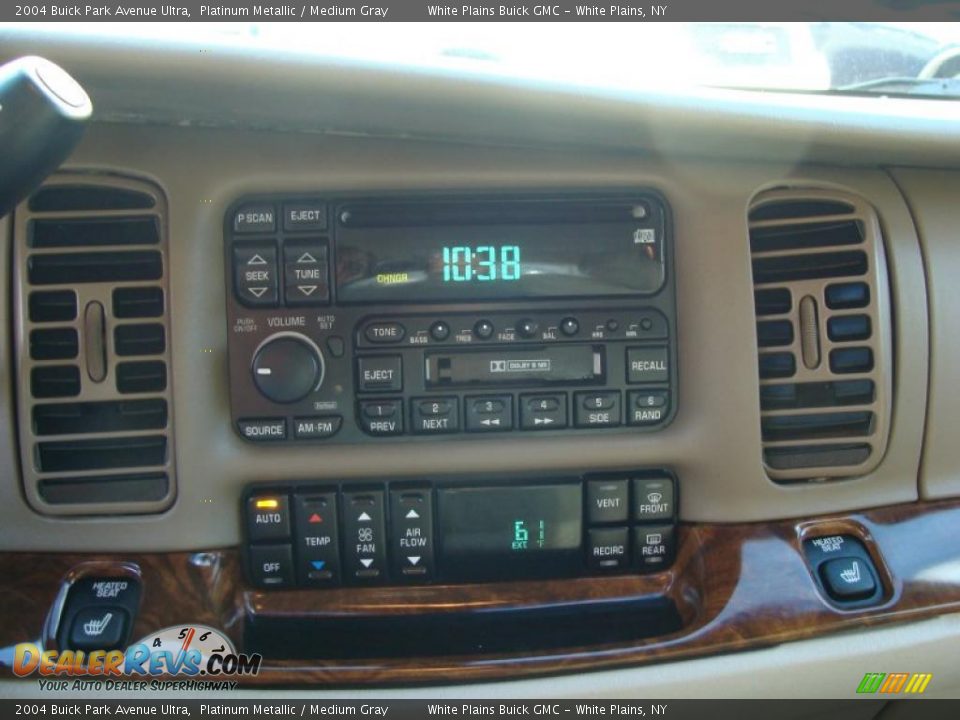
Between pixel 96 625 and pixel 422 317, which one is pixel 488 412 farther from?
pixel 96 625

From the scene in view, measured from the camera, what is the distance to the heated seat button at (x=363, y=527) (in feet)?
4.61

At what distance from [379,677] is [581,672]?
0.31 meters

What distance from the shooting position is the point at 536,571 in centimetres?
147

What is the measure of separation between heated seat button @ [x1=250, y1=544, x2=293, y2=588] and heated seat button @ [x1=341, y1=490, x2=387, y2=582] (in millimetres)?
95

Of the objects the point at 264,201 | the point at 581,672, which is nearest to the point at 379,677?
the point at 581,672

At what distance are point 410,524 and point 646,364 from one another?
0.47 metres

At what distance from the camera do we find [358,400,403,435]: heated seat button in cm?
139

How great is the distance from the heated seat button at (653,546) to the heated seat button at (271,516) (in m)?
0.58

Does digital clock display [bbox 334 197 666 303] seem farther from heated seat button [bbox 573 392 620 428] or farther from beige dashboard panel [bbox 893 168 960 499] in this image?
beige dashboard panel [bbox 893 168 960 499]

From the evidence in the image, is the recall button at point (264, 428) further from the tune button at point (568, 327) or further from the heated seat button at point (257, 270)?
the tune button at point (568, 327)

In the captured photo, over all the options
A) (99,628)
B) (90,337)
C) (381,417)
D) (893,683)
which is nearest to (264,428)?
(381,417)

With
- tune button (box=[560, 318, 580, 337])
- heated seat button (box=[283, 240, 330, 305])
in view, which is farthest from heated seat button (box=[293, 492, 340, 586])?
tune button (box=[560, 318, 580, 337])

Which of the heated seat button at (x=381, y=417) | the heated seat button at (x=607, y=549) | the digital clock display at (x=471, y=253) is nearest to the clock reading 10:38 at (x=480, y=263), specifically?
the digital clock display at (x=471, y=253)
